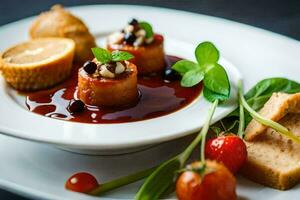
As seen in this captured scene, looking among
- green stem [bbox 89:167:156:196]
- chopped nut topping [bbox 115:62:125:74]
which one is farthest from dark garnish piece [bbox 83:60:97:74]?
green stem [bbox 89:167:156:196]

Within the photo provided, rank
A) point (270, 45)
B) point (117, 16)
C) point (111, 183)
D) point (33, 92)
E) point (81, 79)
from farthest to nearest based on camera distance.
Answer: point (117, 16)
point (270, 45)
point (33, 92)
point (81, 79)
point (111, 183)

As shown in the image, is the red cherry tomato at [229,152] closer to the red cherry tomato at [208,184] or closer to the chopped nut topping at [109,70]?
the red cherry tomato at [208,184]

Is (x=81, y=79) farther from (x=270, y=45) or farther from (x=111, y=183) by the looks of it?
(x=270, y=45)

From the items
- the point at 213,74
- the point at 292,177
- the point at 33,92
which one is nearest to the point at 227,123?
the point at 213,74

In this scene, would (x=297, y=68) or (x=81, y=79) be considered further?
(x=297, y=68)

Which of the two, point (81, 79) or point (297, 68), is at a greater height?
point (81, 79)

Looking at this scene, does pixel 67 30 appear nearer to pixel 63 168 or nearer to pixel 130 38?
pixel 130 38

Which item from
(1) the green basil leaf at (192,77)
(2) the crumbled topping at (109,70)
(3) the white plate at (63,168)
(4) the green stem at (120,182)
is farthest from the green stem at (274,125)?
(2) the crumbled topping at (109,70)

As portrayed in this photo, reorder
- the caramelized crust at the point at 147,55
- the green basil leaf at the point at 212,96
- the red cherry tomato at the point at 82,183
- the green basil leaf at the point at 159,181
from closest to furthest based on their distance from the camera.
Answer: the green basil leaf at the point at 159,181
the red cherry tomato at the point at 82,183
the green basil leaf at the point at 212,96
the caramelized crust at the point at 147,55
